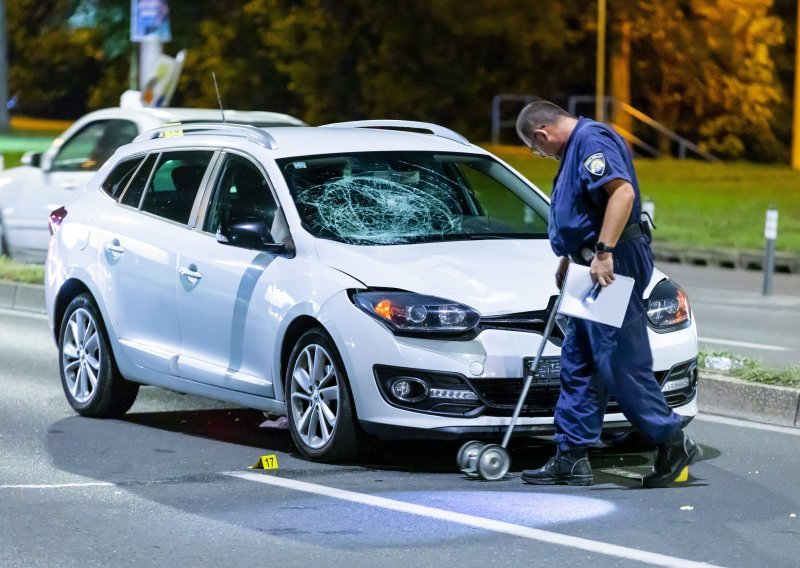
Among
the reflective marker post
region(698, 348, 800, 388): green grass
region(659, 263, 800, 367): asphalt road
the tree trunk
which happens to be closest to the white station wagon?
region(698, 348, 800, 388): green grass

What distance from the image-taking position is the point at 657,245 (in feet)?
69.7

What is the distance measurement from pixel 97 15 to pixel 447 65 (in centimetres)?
944

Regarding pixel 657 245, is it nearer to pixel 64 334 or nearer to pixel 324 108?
pixel 64 334

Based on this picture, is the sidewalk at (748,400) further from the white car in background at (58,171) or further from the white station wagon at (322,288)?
the white car in background at (58,171)

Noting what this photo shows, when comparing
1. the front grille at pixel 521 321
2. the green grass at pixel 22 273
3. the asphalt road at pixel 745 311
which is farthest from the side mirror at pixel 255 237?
the green grass at pixel 22 273

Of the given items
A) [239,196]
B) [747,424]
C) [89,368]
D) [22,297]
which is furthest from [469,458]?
[22,297]

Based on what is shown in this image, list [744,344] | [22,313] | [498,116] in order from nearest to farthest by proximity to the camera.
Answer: [744,344] → [22,313] → [498,116]

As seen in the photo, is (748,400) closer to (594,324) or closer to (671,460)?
(671,460)

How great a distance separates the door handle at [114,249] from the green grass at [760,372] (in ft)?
10.6

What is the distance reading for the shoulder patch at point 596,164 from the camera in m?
7.24

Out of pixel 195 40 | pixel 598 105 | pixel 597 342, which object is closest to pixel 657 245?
pixel 597 342

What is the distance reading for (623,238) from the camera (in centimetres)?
739

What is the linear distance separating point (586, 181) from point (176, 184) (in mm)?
2845

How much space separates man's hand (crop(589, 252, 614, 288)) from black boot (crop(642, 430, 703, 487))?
77 cm
